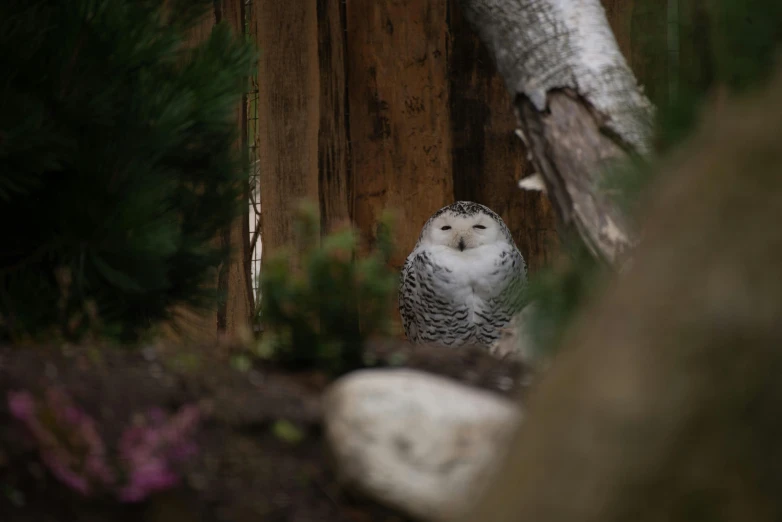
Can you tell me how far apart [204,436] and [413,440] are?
34 centimetres

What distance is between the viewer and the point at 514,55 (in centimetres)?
237

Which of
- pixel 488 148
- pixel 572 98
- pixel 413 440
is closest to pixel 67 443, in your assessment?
pixel 413 440

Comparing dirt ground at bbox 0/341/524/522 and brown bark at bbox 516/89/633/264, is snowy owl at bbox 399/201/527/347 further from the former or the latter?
dirt ground at bbox 0/341/524/522

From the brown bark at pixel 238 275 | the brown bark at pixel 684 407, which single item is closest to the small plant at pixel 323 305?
the brown bark at pixel 684 407

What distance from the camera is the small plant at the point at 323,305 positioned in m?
1.87

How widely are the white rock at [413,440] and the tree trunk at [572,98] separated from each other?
70 centimetres

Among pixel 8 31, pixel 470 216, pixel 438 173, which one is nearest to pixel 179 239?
pixel 8 31

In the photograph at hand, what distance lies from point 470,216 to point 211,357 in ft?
6.11

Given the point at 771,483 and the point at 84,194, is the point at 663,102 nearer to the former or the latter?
the point at 771,483

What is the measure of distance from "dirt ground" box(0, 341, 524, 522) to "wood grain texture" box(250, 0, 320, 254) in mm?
2358

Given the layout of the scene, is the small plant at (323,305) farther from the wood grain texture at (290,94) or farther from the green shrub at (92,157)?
the wood grain texture at (290,94)

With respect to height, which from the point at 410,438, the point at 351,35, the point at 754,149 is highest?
the point at 351,35

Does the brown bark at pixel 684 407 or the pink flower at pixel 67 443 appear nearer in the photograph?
the brown bark at pixel 684 407

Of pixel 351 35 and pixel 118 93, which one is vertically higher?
pixel 351 35
